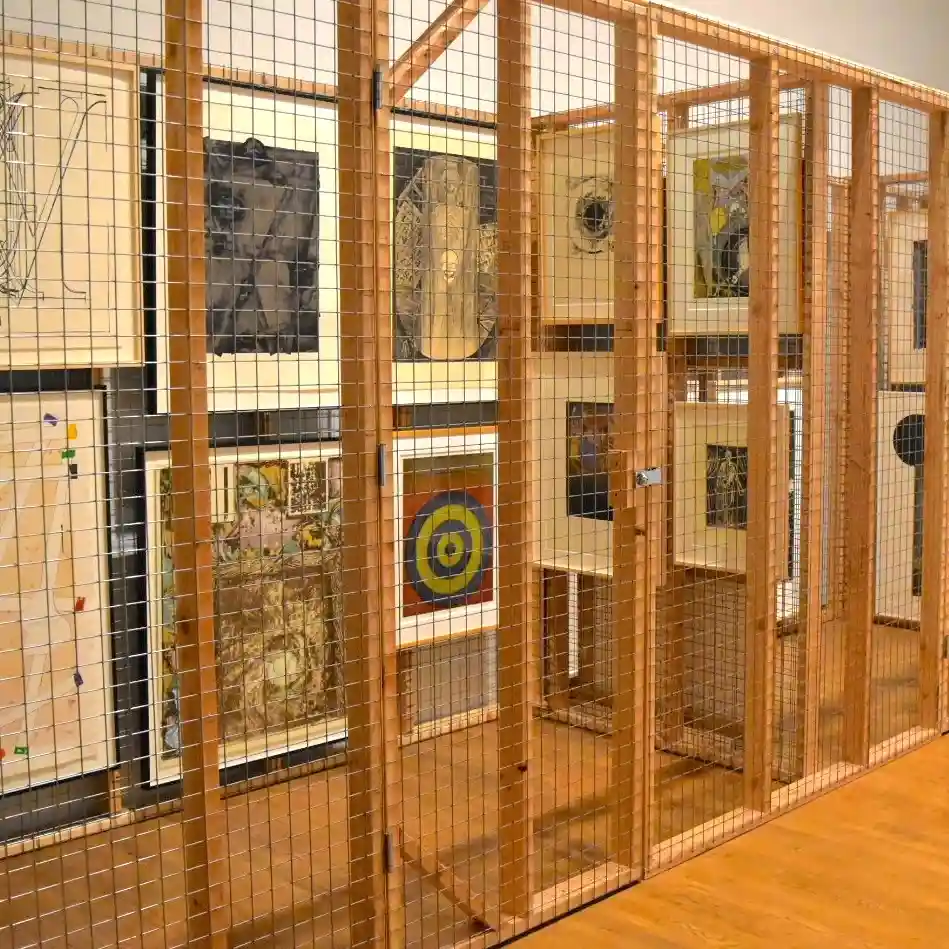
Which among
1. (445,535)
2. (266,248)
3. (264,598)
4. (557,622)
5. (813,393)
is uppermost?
(266,248)

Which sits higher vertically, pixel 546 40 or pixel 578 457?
pixel 546 40

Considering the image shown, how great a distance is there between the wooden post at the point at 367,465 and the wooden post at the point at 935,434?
7.31 feet

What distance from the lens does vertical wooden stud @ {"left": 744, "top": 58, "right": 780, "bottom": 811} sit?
9.68 ft

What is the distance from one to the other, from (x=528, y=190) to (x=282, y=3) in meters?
1.39

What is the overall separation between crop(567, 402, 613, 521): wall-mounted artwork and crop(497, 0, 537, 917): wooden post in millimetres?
1133

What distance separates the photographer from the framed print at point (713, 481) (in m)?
3.41

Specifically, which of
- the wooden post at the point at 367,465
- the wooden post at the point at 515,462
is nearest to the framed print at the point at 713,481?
the wooden post at the point at 515,462

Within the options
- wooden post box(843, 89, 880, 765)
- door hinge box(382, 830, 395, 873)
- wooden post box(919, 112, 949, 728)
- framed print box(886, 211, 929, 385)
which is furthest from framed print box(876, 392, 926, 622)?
door hinge box(382, 830, 395, 873)

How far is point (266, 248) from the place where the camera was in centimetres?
330

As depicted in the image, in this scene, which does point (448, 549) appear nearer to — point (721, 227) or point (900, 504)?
point (721, 227)

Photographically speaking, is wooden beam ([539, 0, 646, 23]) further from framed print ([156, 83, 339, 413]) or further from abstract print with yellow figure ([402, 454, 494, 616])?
abstract print with yellow figure ([402, 454, 494, 616])

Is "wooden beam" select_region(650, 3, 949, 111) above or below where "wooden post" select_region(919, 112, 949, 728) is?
above

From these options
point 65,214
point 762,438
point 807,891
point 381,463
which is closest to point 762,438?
point 762,438

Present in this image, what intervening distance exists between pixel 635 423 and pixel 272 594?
1299 millimetres
